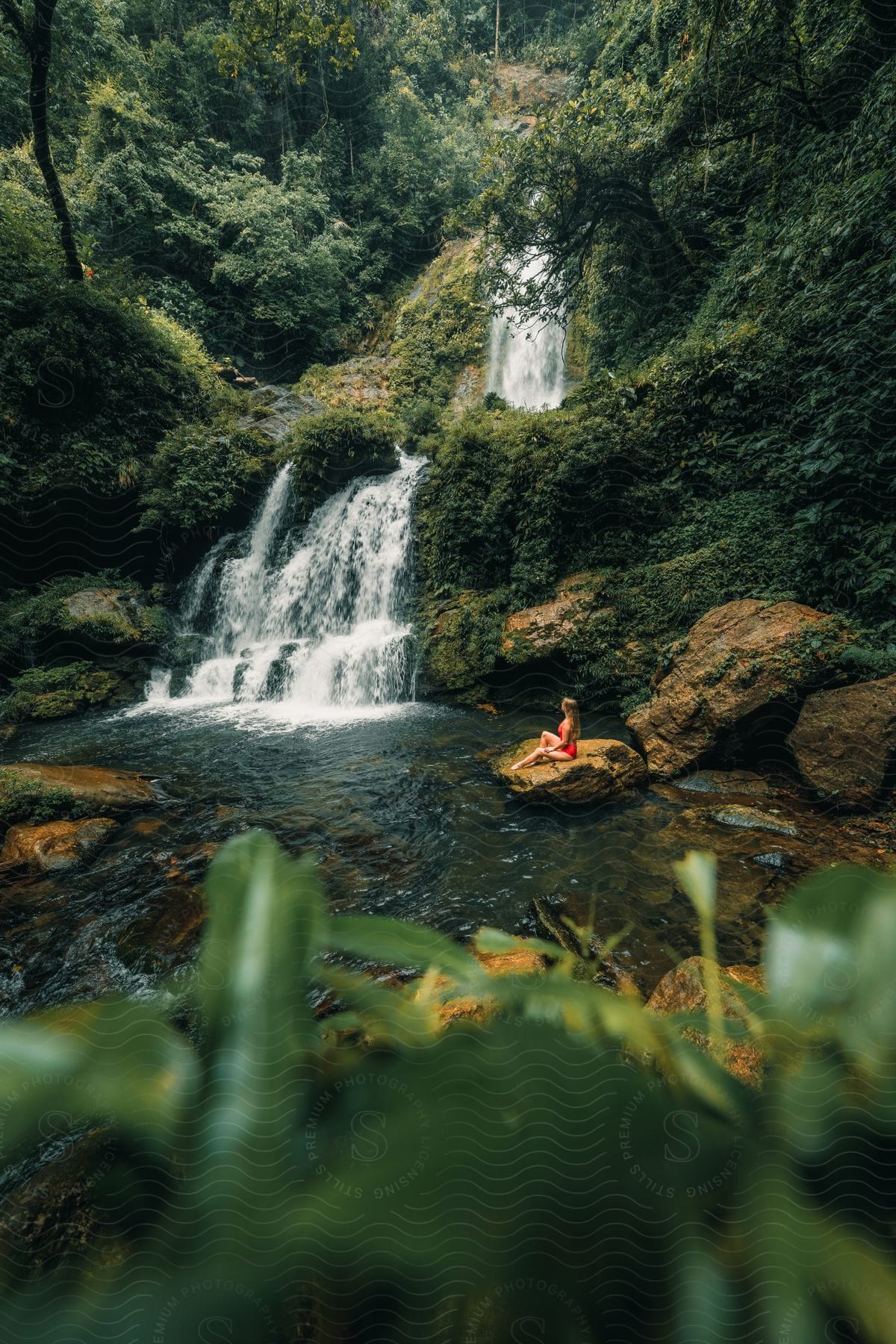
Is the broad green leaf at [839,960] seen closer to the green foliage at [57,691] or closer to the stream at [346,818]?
the stream at [346,818]

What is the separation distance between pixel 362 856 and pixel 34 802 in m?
2.73

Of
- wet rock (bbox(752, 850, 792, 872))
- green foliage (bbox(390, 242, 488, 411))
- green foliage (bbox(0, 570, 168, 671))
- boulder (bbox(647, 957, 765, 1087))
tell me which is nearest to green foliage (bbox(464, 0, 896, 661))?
wet rock (bbox(752, 850, 792, 872))

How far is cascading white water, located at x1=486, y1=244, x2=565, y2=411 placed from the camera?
623 inches

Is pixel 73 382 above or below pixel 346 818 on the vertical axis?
above

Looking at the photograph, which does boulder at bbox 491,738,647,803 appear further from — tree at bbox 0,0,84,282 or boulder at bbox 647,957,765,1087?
tree at bbox 0,0,84,282

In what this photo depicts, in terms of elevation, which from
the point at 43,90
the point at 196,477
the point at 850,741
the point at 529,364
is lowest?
the point at 850,741

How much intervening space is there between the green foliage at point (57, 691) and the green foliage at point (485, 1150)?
9.29 meters

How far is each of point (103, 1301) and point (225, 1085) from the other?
4.7 inches

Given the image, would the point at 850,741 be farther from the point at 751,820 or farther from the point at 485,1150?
the point at 485,1150

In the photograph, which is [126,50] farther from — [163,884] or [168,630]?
[163,884]

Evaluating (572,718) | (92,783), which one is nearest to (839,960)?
(572,718)

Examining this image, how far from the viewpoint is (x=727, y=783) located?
14.9ft

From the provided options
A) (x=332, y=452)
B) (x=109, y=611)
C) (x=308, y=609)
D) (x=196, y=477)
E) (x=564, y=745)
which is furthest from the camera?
(x=332, y=452)

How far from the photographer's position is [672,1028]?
529mm
